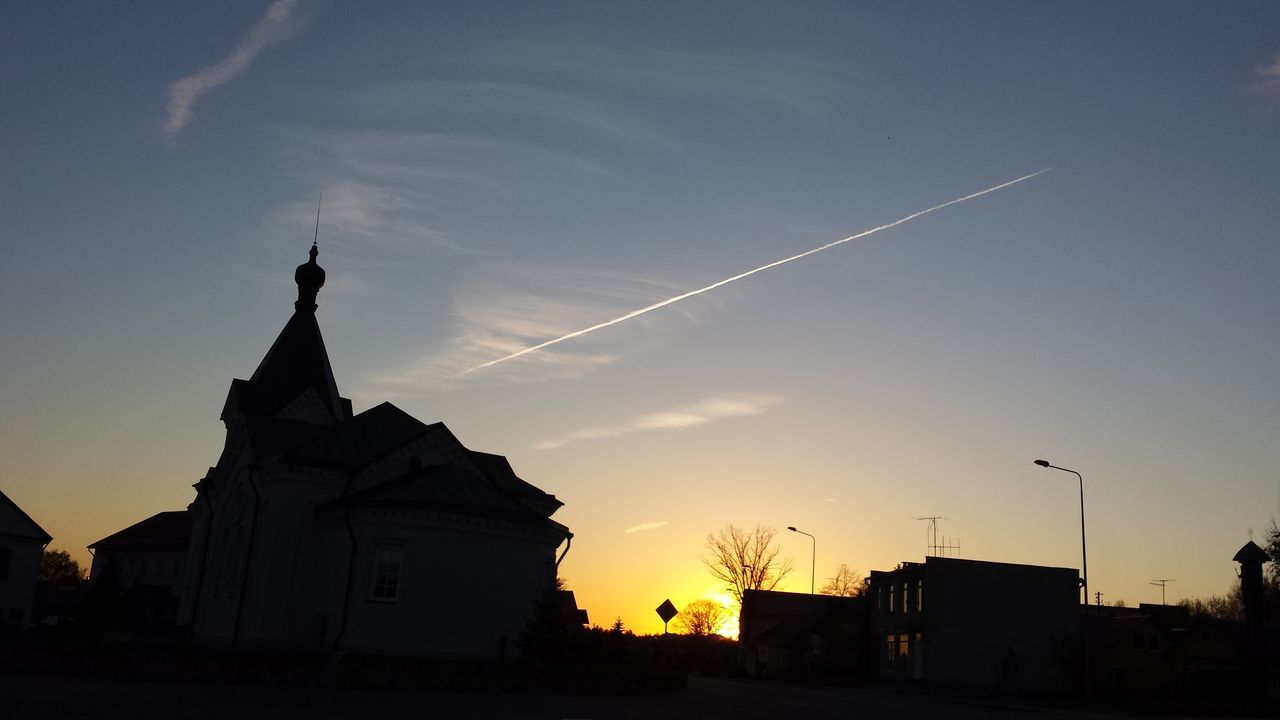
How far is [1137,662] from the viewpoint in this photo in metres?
62.6

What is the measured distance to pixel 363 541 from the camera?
108ft

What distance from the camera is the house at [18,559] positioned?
6425 centimetres

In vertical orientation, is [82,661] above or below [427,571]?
below

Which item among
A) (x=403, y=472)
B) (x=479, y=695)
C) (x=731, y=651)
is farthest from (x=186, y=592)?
(x=731, y=651)

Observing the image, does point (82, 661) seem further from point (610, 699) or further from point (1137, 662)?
point (1137, 662)

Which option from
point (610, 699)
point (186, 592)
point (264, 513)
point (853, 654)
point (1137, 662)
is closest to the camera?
point (610, 699)

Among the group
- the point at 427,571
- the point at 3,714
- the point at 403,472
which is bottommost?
the point at 3,714

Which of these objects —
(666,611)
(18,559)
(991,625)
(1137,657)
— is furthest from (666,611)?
(18,559)

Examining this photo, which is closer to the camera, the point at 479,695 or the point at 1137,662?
the point at 479,695

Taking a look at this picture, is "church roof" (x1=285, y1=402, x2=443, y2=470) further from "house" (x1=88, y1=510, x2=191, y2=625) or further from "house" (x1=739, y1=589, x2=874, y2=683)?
"house" (x1=88, y1=510, x2=191, y2=625)

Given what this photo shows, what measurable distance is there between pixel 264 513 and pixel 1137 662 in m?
51.1

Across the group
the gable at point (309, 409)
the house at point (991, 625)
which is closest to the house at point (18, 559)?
the gable at point (309, 409)

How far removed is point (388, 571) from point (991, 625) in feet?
133

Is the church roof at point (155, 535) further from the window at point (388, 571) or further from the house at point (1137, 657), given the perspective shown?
the house at point (1137, 657)
